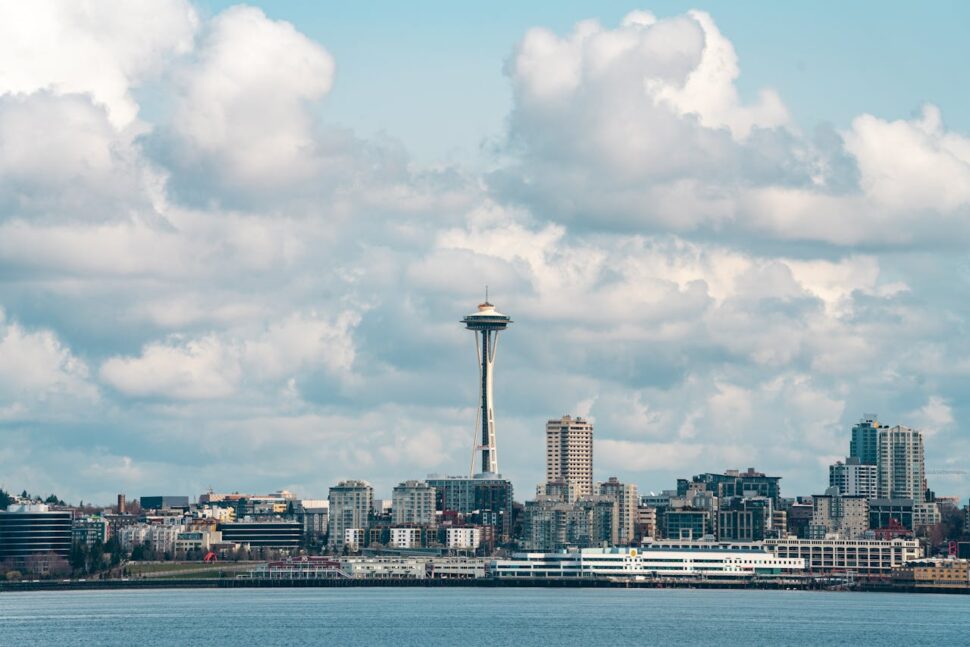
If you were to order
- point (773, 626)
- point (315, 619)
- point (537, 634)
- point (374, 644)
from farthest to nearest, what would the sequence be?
point (315, 619) → point (773, 626) → point (537, 634) → point (374, 644)

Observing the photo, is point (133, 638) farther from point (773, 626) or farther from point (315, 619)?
point (773, 626)

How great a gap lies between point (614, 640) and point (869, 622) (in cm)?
4130

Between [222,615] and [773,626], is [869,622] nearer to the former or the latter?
[773,626]

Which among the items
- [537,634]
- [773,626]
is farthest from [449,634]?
[773,626]

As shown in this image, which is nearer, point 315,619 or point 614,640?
point 614,640

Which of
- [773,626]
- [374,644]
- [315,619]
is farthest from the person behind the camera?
[315,619]

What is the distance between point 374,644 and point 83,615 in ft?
179

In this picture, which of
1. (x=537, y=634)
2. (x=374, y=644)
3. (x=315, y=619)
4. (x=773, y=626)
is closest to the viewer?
(x=374, y=644)

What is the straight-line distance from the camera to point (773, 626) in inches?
6983

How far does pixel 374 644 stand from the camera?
152 metres

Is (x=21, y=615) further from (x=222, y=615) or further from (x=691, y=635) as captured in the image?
(x=691, y=635)

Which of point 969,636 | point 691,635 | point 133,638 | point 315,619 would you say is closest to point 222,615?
point 315,619

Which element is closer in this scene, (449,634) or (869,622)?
(449,634)

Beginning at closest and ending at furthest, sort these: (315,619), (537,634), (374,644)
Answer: (374,644) → (537,634) → (315,619)
